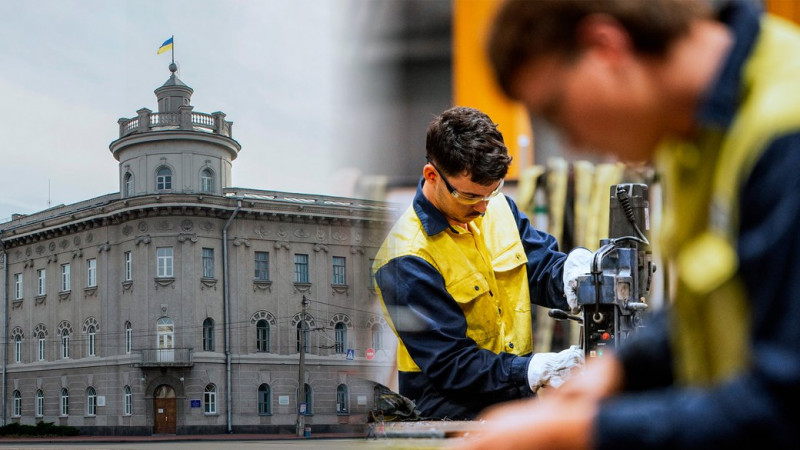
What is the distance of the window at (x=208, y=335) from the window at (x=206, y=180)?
8.07 metres

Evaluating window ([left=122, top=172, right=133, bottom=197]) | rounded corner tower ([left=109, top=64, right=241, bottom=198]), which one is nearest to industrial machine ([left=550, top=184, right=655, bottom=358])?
rounded corner tower ([left=109, top=64, right=241, bottom=198])

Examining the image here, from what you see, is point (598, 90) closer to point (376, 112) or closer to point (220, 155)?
point (376, 112)

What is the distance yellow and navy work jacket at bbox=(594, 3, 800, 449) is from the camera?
501 mm

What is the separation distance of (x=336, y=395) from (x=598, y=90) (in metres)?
38.4

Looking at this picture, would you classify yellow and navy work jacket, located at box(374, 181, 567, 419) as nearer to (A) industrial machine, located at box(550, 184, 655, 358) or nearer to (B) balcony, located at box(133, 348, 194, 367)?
(A) industrial machine, located at box(550, 184, 655, 358)

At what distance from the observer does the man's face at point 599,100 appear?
0.58m

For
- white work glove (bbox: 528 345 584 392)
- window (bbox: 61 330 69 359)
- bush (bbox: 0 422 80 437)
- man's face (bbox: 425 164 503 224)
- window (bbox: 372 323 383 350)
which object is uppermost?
man's face (bbox: 425 164 503 224)

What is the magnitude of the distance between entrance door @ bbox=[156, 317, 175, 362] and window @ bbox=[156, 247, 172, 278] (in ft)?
5.83

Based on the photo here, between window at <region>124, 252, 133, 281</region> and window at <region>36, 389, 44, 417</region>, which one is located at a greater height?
window at <region>124, 252, 133, 281</region>

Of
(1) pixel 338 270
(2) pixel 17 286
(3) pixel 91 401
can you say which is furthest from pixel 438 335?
(2) pixel 17 286

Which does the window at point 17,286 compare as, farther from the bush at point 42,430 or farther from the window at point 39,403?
the bush at point 42,430

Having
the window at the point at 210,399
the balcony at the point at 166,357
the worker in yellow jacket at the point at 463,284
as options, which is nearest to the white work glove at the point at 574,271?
the worker in yellow jacket at the point at 463,284

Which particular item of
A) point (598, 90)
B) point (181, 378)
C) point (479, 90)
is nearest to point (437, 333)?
point (479, 90)

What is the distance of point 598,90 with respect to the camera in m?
0.59
